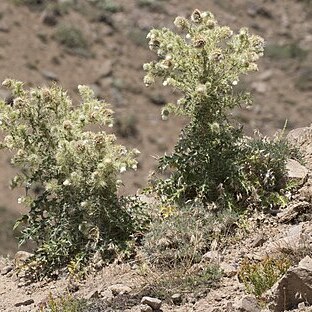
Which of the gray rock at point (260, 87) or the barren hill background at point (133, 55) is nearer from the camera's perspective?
the barren hill background at point (133, 55)

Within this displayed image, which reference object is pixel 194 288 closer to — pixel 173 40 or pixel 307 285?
pixel 307 285

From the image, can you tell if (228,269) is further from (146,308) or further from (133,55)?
(133,55)

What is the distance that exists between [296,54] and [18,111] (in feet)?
61.6

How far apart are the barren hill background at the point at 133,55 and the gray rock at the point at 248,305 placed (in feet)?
42.8

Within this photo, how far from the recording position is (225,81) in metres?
6.33

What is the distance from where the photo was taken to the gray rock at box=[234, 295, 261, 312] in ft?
16.0

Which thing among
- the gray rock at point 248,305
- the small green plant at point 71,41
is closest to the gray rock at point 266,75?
the small green plant at point 71,41

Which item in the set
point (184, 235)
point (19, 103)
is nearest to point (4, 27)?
point (19, 103)

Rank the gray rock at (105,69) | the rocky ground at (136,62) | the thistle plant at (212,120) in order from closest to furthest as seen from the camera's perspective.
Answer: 1. the thistle plant at (212,120)
2. the rocky ground at (136,62)
3. the gray rock at (105,69)

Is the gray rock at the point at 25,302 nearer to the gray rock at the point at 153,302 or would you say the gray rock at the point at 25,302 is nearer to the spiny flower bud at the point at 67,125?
the gray rock at the point at 153,302

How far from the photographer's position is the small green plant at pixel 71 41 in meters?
23.6

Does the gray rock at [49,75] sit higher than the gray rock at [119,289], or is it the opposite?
the gray rock at [119,289]

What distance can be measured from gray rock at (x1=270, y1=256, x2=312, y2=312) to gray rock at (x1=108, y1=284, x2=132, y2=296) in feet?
3.80

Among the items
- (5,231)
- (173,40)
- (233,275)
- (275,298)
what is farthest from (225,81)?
(5,231)
